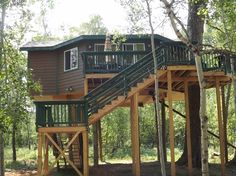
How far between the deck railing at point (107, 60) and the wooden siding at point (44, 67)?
16.2 feet

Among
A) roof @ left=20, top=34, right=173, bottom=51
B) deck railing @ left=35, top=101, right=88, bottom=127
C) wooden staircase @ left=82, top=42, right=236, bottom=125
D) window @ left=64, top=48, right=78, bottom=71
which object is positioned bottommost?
deck railing @ left=35, top=101, right=88, bottom=127

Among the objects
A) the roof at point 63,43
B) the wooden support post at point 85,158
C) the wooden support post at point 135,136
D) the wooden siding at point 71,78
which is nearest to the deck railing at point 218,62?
the wooden support post at point 135,136

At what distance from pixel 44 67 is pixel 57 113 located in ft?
23.9

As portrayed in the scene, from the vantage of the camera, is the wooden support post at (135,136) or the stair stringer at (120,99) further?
the stair stringer at (120,99)

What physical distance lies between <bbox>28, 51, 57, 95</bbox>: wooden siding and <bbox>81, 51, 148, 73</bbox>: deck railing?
494 centimetres

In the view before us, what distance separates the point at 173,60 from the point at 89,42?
6.22 m

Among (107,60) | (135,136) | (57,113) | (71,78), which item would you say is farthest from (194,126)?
(57,113)

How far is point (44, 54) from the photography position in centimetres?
2361

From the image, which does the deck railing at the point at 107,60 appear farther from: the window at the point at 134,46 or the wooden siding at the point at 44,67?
the wooden siding at the point at 44,67

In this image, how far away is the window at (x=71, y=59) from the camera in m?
22.6

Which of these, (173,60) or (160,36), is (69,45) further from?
(173,60)

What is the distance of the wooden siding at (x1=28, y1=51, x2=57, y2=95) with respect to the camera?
911 inches

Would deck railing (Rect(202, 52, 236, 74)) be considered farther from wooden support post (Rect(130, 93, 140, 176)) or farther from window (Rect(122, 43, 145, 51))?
window (Rect(122, 43, 145, 51))

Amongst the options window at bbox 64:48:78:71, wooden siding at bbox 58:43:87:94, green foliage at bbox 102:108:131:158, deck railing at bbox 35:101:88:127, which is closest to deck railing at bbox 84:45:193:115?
deck railing at bbox 35:101:88:127
